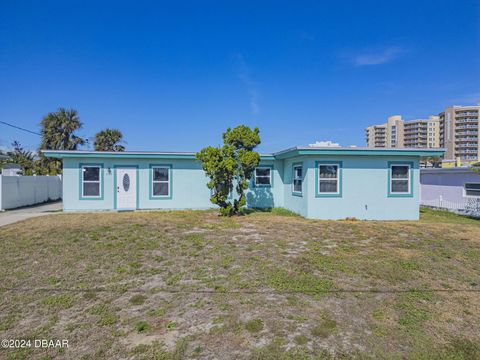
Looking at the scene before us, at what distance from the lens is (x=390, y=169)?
39.6 feet

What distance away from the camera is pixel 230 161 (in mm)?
11539

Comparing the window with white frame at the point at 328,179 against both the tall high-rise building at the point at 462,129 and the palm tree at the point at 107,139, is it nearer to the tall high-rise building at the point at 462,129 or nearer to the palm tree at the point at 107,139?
the palm tree at the point at 107,139

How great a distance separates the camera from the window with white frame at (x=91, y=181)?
13312 mm

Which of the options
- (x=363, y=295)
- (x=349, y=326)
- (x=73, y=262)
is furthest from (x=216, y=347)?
(x=73, y=262)

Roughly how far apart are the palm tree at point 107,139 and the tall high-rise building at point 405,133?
7031 cm

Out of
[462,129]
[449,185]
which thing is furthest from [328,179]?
[462,129]

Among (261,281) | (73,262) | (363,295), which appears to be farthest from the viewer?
(73,262)

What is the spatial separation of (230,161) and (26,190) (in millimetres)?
12614

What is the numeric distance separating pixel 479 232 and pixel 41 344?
1191 cm

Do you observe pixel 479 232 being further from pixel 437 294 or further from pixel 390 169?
pixel 437 294

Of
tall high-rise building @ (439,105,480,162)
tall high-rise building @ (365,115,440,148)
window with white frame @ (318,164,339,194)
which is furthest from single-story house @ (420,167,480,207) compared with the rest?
tall high-rise building @ (365,115,440,148)

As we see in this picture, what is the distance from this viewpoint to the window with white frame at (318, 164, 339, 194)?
11.7 metres

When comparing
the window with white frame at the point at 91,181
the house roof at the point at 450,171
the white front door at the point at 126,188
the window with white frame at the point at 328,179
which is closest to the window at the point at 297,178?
the window with white frame at the point at 328,179

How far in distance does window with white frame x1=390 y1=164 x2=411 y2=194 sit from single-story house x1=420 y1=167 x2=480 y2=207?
15.5 ft
